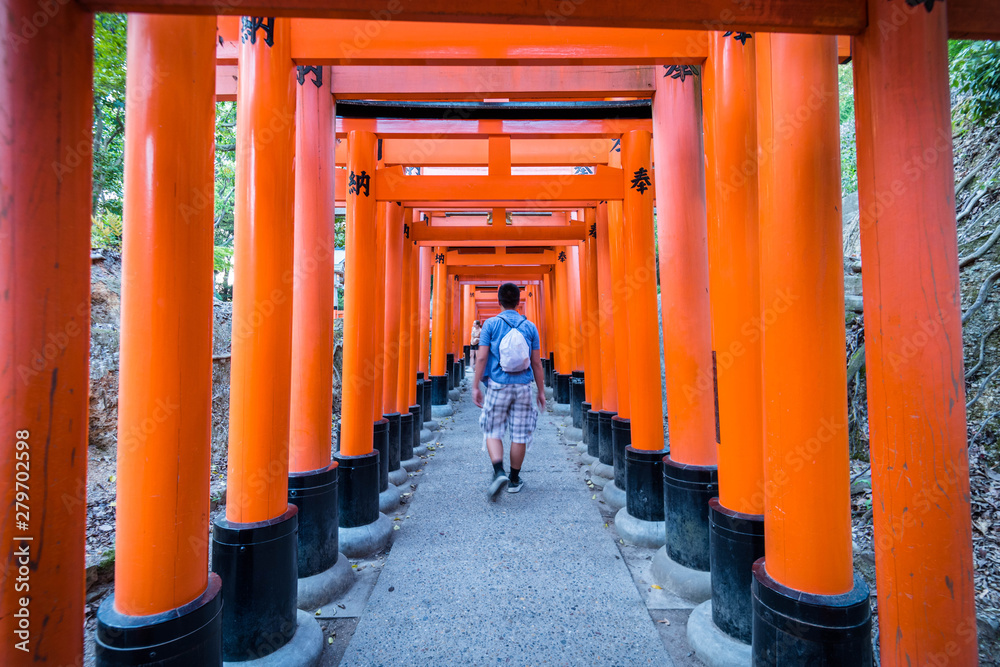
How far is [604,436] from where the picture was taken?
5773 millimetres

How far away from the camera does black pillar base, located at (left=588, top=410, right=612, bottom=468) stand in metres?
5.57

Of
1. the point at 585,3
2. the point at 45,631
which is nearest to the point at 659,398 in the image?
the point at 585,3

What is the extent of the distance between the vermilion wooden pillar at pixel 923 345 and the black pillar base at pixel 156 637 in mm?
2165

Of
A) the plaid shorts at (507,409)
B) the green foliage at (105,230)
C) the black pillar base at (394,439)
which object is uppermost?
the green foliage at (105,230)

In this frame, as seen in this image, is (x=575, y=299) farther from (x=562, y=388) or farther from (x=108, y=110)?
(x=108, y=110)

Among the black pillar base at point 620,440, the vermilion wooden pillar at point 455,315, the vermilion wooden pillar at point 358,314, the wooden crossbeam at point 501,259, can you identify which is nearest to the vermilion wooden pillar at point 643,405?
the black pillar base at point 620,440

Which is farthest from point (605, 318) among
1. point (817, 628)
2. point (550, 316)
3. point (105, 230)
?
point (550, 316)

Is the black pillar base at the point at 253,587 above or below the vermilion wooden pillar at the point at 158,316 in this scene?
below

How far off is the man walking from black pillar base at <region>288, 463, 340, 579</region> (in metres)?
1.62

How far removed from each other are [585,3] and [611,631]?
2.68m

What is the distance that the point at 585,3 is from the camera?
136 cm

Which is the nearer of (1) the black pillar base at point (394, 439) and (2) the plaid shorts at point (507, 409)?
(2) the plaid shorts at point (507, 409)

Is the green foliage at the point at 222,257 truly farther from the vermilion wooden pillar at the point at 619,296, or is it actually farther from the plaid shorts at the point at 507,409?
the vermilion wooden pillar at the point at 619,296

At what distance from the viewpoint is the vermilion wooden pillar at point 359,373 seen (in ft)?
11.9
